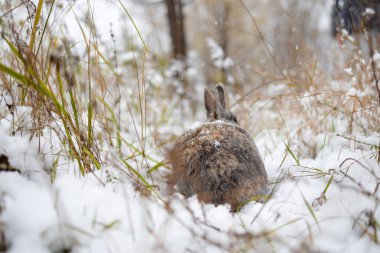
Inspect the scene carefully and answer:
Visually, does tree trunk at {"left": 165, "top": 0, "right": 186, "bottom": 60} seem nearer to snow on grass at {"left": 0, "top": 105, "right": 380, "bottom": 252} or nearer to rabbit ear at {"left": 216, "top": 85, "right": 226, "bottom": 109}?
rabbit ear at {"left": 216, "top": 85, "right": 226, "bottom": 109}

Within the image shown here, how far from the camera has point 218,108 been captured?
177 cm

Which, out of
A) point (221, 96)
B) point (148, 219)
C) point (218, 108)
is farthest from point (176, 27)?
point (148, 219)

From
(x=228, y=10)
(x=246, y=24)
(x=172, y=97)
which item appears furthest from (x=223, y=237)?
(x=246, y=24)

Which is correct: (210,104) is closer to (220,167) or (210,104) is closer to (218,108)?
(218,108)

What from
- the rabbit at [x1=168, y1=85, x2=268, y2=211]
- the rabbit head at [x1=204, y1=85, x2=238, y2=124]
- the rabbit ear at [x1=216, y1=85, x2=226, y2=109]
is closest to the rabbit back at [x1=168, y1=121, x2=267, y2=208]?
the rabbit at [x1=168, y1=85, x2=268, y2=211]

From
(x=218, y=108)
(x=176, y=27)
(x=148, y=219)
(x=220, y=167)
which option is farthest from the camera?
(x=176, y=27)

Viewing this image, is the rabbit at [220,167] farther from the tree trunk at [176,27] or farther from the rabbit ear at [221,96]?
the tree trunk at [176,27]

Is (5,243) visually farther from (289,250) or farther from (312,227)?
(312,227)

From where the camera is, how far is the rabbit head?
1.76 meters

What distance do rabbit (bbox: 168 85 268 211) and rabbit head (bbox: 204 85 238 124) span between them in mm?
299

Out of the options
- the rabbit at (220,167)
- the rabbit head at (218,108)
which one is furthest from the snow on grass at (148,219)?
the rabbit head at (218,108)

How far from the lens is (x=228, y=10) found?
25.1 ft

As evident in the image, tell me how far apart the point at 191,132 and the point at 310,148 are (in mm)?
891

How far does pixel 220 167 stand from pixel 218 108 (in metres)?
0.59
